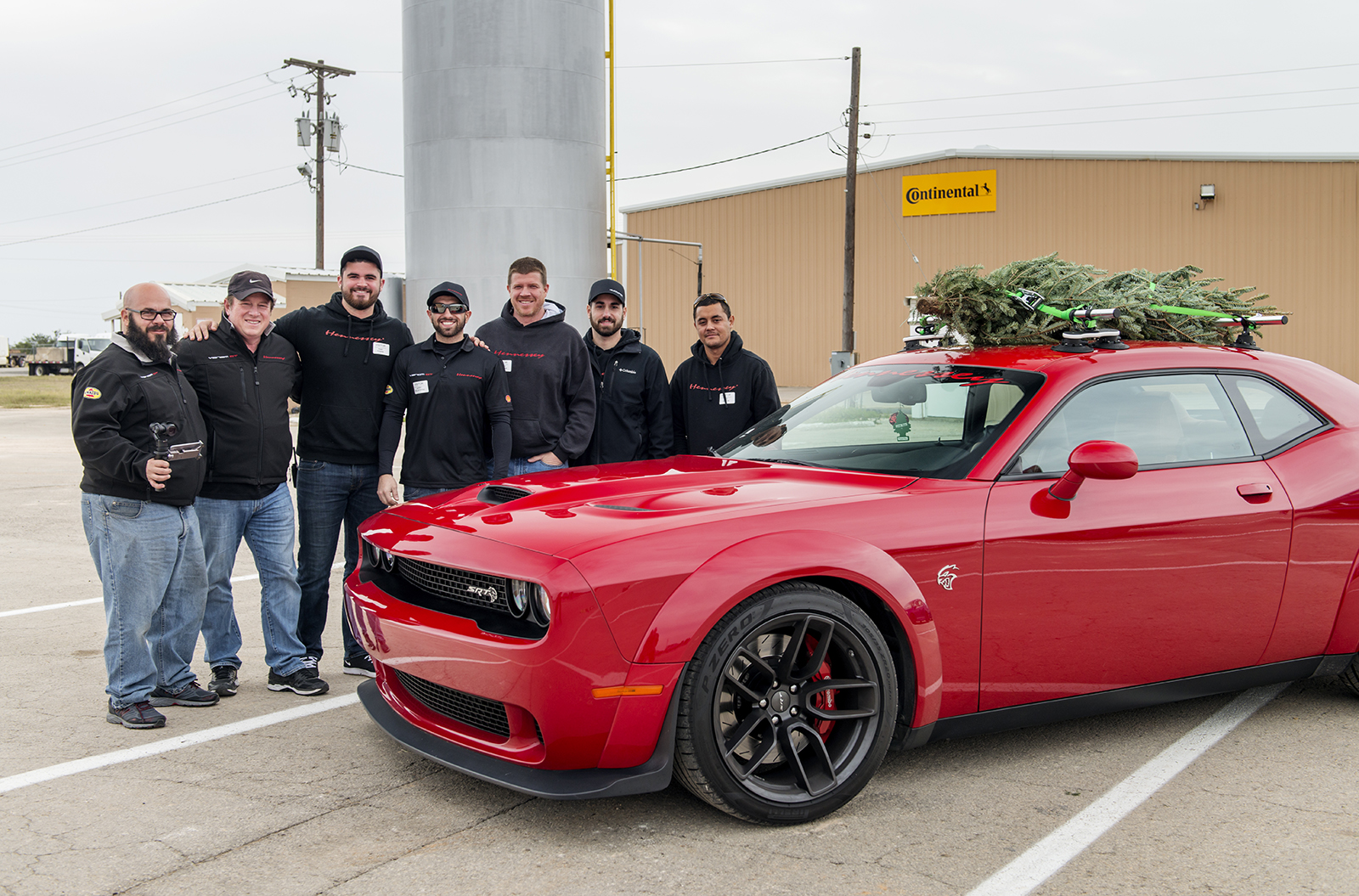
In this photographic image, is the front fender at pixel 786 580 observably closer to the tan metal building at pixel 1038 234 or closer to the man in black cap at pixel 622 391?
the man in black cap at pixel 622 391

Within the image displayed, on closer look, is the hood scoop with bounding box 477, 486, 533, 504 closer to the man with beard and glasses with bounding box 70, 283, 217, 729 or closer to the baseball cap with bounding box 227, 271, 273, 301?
the man with beard and glasses with bounding box 70, 283, 217, 729

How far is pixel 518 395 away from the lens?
5664 mm

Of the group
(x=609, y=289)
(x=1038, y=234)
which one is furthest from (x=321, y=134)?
(x=609, y=289)

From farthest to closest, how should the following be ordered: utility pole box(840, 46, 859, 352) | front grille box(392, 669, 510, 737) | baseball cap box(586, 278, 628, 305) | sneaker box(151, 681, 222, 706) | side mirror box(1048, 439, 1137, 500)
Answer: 1. utility pole box(840, 46, 859, 352)
2. baseball cap box(586, 278, 628, 305)
3. sneaker box(151, 681, 222, 706)
4. side mirror box(1048, 439, 1137, 500)
5. front grille box(392, 669, 510, 737)

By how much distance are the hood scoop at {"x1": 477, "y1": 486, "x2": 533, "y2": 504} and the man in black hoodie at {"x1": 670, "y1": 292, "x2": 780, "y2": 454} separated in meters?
2.18

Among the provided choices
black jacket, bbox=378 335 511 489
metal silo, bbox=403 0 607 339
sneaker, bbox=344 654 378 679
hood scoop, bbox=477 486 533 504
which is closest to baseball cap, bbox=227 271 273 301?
black jacket, bbox=378 335 511 489

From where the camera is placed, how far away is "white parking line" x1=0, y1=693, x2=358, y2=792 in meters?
3.77

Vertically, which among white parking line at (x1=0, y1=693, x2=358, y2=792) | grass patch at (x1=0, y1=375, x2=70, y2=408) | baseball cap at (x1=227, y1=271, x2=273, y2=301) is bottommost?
grass patch at (x1=0, y1=375, x2=70, y2=408)

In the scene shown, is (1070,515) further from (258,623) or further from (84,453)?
(258,623)

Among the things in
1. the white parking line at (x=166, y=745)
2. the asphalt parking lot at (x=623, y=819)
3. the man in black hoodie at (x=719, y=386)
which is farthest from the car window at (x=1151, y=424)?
the white parking line at (x=166, y=745)

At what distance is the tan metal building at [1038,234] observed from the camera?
27953 millimetres

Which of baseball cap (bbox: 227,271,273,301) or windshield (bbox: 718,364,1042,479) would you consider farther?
baseball cap (bbox: 227,271,273,301)

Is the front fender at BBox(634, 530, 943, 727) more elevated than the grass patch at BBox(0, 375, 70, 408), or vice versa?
the front fender at BBox(634, 530, 943, 727)

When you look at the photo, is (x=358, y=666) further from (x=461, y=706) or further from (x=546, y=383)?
(x=461, y=706)
